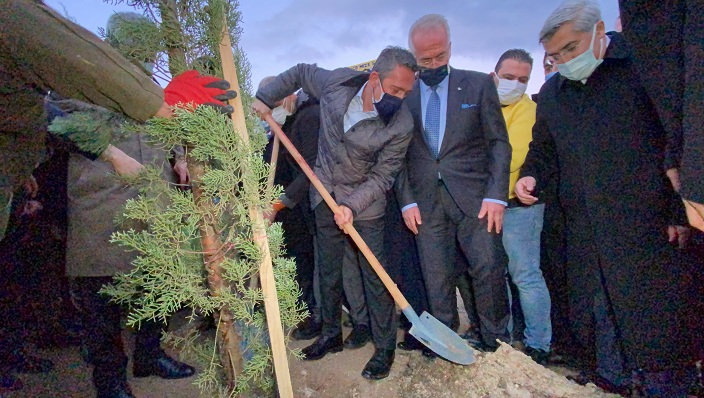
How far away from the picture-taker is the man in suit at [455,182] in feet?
10.6

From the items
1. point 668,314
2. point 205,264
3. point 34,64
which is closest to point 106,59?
point 34,64

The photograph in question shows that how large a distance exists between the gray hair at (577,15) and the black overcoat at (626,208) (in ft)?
0.62

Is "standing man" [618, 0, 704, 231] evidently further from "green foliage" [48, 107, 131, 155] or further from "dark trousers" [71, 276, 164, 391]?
"dark trousers" [71, 276, 164, 391]

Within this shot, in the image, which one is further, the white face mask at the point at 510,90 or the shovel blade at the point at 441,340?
the white face mask at the point at 510,90

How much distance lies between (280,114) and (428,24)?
1.45 m

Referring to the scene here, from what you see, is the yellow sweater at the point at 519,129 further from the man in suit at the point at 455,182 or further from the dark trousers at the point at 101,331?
the dark trousers at the point at 101,331

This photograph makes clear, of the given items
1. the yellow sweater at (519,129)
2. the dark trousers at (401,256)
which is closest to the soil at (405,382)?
the dark trousers at (401,256)

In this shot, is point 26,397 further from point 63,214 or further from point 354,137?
point 354,137

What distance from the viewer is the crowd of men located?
2498mm

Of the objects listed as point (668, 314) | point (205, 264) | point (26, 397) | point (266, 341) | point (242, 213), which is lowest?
point (26, 397)

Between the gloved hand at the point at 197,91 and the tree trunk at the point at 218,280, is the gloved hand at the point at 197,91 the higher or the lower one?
the higher one

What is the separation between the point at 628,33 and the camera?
7.07 ft

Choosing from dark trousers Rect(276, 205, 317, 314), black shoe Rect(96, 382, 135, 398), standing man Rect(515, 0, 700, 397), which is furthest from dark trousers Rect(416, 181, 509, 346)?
black shoe Rect(96, 382, 135, 398)

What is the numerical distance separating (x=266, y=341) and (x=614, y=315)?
6.73 feet
